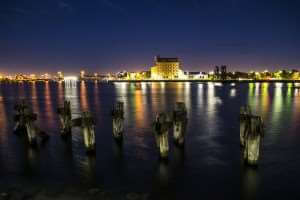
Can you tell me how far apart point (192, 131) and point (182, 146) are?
22.2 feet

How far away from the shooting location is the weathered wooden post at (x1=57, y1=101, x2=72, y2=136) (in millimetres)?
19219

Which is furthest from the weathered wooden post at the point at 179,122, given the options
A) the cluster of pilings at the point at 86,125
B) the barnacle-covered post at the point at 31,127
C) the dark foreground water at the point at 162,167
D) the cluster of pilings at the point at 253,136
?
the barnacle-covered post at the point at 31,127

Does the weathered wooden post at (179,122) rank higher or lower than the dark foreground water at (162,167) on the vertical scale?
higher

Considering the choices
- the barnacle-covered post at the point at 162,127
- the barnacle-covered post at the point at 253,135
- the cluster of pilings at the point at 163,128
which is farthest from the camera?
the barnacle-covered post at the point at 162,127

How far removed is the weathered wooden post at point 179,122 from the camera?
1642 centimetres

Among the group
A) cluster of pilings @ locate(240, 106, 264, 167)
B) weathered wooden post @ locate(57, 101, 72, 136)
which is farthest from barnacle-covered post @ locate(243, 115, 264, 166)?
weathered wooden post @ locate(57, 101, 72, 136)

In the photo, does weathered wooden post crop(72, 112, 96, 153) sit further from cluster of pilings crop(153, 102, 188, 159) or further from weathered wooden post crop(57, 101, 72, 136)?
cluster of pilings crop(153, 102, 188, 159)

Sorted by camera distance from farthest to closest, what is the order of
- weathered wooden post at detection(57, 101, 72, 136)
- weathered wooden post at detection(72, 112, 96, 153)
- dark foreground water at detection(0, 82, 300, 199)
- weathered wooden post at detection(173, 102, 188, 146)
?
weathered wooden post at detection(57, 101, 72, 136) → weathered wooden post at detection(173, 102, 188, 146) → weathered wooden post at detection(72, 112, 96, 153) → dark foreground water at detection(0, 82, 300, 199)

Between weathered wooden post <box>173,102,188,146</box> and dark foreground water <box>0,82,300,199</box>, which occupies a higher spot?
weathered wooden post <box>173,102,188,146</box>

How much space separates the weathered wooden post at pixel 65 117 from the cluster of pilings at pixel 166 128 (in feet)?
26.8

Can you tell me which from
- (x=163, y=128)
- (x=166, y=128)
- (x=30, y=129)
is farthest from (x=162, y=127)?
(x=30, y=129)

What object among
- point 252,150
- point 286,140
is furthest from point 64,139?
point 286,140

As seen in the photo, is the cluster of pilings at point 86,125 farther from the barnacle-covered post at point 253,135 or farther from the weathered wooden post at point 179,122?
the barnacle-covered post at point 253,135

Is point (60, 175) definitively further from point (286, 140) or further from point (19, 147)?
point (286, 140)
